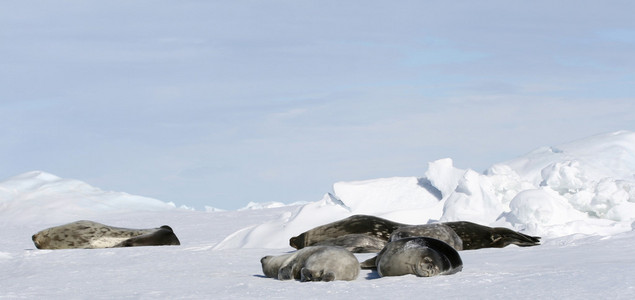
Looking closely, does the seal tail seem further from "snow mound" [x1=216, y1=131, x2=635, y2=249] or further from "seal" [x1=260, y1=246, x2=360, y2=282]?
"seal" [x1=260, y1=246, x2=360, y2=282]

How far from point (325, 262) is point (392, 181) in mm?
7314

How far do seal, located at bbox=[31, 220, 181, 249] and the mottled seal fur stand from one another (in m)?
2.67

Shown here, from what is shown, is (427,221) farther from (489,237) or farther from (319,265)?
(319,265)

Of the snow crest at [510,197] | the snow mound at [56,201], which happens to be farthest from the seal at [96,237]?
the snow mound at [56,201]

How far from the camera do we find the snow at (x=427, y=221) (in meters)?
4.77

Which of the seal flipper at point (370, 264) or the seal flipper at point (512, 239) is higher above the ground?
the seal flipper at point (370, 264)

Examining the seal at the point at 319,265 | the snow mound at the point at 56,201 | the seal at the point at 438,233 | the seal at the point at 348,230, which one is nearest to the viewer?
the seal at the point at 319,265

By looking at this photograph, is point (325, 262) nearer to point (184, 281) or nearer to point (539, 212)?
point (184, 281)

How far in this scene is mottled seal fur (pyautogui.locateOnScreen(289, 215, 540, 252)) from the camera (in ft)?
27.0

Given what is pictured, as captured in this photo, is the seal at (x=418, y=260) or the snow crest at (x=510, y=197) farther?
the snow crest at (x=510, y=197)

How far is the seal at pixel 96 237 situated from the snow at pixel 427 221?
48 centimetres

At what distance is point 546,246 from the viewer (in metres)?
7.45

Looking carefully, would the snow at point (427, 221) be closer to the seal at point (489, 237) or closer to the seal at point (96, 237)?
the seal at point (489, 237)

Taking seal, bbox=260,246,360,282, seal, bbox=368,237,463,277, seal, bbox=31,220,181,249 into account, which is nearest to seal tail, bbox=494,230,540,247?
seal, bbox=368,237,463,277
